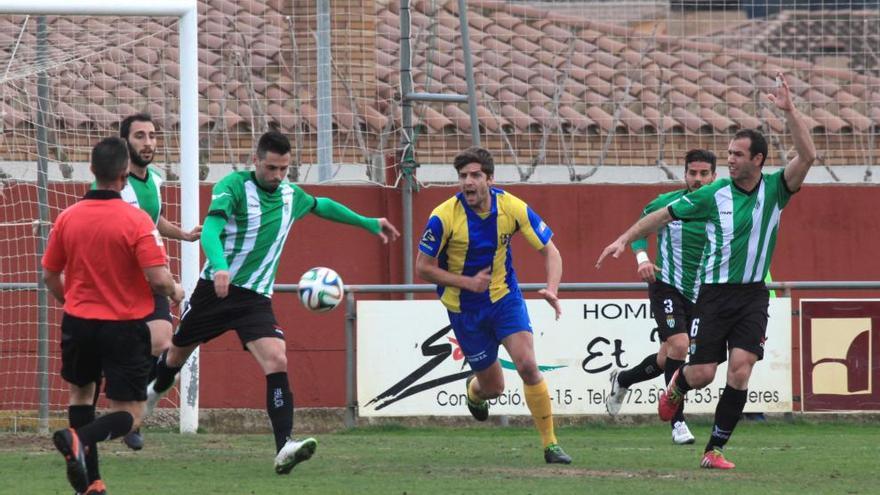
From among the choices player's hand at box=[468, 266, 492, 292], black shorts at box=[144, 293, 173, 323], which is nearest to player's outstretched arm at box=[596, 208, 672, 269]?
player's hand at box=[468, 266, 492, 292]

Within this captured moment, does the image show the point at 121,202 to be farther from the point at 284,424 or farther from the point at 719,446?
the point at 719,446

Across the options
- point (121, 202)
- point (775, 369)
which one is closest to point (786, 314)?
point (775, 369)

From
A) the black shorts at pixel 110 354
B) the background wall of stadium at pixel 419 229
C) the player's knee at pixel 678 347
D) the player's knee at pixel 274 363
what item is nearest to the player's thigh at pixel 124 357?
the black shorts at pixel 110 354

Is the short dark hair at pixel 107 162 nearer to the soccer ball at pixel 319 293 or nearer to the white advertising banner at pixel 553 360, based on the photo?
the soccer ball at pixel 319 293

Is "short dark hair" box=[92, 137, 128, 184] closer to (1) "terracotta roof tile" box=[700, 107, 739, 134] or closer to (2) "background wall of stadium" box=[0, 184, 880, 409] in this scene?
(2) "background wall of stadium" box=[0, 184, 880, 409]

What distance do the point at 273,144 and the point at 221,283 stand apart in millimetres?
959

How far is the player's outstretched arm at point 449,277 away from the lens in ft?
30.7

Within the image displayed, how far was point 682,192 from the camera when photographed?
11.7 m

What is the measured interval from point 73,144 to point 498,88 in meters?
4.71

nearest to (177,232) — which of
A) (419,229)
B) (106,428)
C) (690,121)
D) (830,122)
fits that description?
(106,428)

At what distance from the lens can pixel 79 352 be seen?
7.42 m

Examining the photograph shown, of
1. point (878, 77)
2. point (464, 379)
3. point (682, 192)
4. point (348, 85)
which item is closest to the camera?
point (682, 192)

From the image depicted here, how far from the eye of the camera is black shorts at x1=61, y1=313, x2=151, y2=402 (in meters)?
7.30

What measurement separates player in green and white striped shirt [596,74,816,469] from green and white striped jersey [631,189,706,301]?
226 cm
